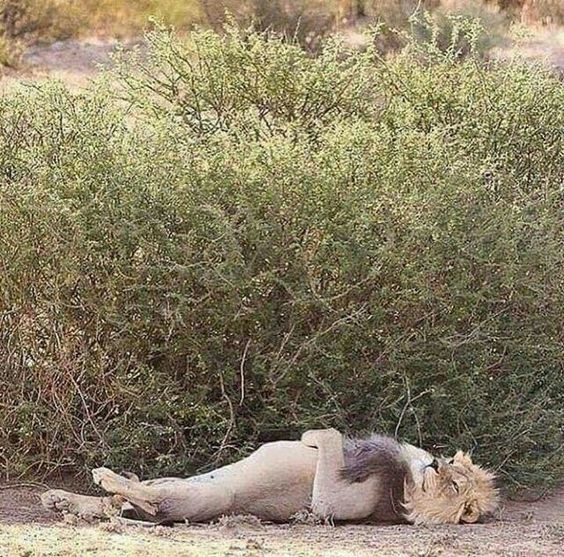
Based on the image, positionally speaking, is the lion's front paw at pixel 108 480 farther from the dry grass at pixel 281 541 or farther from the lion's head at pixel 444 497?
the lion's head at pixel 444 497

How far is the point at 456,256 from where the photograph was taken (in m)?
6.18

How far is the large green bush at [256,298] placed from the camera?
5.88 meters

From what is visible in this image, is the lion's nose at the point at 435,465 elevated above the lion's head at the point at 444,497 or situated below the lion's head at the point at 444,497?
above

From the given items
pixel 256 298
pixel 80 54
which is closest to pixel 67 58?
pixel 80 54

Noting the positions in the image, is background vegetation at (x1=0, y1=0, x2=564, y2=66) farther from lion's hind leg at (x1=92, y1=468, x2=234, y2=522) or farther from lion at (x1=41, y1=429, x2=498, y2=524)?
lion's hind leg at (x1=92, y1=468, x2=234, y2=522)

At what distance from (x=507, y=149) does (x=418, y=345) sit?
76.2 inches

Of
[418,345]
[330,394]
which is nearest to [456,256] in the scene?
[418,345]

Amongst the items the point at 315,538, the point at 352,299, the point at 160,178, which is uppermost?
the point at 160,178

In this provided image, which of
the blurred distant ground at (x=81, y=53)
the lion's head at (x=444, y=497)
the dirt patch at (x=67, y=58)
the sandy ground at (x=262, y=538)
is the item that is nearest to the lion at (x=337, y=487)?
the lion's head at (x=444, y=497)

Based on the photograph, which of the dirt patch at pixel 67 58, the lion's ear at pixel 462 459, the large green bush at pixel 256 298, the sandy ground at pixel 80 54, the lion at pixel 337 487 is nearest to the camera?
the lion at pixel 337 487

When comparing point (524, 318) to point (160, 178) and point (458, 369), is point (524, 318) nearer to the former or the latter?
point (458, 369)

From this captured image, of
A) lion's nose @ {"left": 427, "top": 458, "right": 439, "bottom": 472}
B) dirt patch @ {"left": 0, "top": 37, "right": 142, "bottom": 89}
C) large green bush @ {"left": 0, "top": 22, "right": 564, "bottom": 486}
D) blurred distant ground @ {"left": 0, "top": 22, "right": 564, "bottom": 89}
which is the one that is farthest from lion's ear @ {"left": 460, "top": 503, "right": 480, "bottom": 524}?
blurred distant ground @ {"left": 0, "top": 22, "right": 564, "bottom": 89}

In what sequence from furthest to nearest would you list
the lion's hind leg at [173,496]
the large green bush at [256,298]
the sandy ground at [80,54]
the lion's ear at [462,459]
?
1. the sandy ground at [80,54]
2. the large green bush at [256,298]
3. the lion's ear at [462,459]
4. the lion's hind leg at [173,496]

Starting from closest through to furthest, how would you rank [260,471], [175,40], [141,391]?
[260,471] < [141,391] < [175,40]
